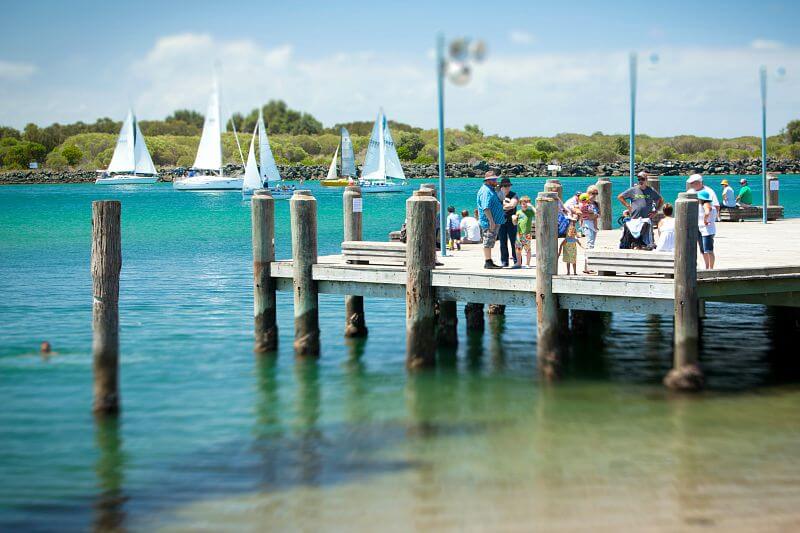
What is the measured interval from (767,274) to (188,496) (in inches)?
332

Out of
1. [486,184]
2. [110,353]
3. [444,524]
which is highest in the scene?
[486,184]

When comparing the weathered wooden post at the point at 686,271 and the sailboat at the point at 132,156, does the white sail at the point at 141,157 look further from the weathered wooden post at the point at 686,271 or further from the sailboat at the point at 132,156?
the weathered wooden post at the point at 686,271

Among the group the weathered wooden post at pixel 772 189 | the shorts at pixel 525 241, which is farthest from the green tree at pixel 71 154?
the shorts at pixel 525 241

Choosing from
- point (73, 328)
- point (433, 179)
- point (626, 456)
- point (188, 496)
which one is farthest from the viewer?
point (433, 179)

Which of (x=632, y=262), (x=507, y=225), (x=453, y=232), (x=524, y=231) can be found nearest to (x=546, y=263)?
(x=632, y=262)

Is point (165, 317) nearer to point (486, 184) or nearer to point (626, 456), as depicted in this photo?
point (486, 184)

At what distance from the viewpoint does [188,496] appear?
1228cm

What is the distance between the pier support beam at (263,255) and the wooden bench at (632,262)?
17.3 ft

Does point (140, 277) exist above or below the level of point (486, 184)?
below

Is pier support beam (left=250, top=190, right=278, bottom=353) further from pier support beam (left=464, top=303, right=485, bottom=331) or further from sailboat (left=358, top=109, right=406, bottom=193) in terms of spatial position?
sailboat (left=358, top=109, right=406, bottom=193)

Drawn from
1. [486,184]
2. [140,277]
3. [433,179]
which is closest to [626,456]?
[486,184]

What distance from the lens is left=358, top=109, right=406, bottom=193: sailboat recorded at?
85.1 meters

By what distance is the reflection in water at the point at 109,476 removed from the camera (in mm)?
11711

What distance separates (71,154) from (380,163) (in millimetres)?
Answer: 97824
